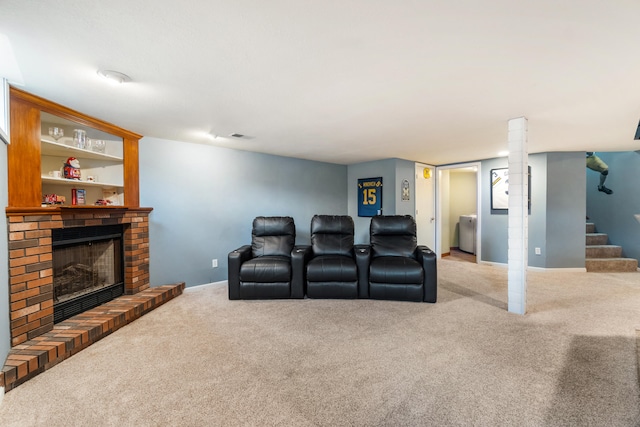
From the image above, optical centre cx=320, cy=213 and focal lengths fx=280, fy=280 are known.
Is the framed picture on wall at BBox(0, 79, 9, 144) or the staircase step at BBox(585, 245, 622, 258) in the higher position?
the framed picture on wall at BBox(0, 79, 9, 144)

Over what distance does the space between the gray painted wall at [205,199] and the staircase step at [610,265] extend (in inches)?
190

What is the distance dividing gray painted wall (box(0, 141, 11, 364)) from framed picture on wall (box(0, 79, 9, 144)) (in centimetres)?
7

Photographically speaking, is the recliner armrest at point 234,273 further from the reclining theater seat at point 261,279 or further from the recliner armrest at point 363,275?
the recliner armrest at point 363,275

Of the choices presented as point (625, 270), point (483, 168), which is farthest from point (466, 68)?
point (625, 270)

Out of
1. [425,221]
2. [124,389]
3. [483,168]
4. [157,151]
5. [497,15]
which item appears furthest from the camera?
[425,221]

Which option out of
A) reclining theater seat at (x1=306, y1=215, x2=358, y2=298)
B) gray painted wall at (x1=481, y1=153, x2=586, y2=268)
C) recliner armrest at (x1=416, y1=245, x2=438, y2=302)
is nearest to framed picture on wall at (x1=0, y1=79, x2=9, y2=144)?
reclining theater seat at (x1=306, y1=215, x2=358, y2=298)

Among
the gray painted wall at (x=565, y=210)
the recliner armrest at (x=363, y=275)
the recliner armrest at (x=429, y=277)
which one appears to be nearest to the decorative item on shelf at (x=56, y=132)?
the recliner armrest at (x=363, y=275)

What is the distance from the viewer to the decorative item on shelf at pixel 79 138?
8.95 ft

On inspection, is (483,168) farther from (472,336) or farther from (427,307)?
(472,336)

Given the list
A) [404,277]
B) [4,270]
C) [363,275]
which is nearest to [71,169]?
[4,270]

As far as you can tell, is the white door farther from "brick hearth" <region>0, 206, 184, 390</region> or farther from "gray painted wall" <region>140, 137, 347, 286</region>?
"brick hearth" <region>0, 206, 184, 390</region>

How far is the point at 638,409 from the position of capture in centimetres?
152

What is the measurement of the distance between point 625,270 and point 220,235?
21.5 feet

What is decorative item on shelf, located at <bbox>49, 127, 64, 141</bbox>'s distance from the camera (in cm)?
254
